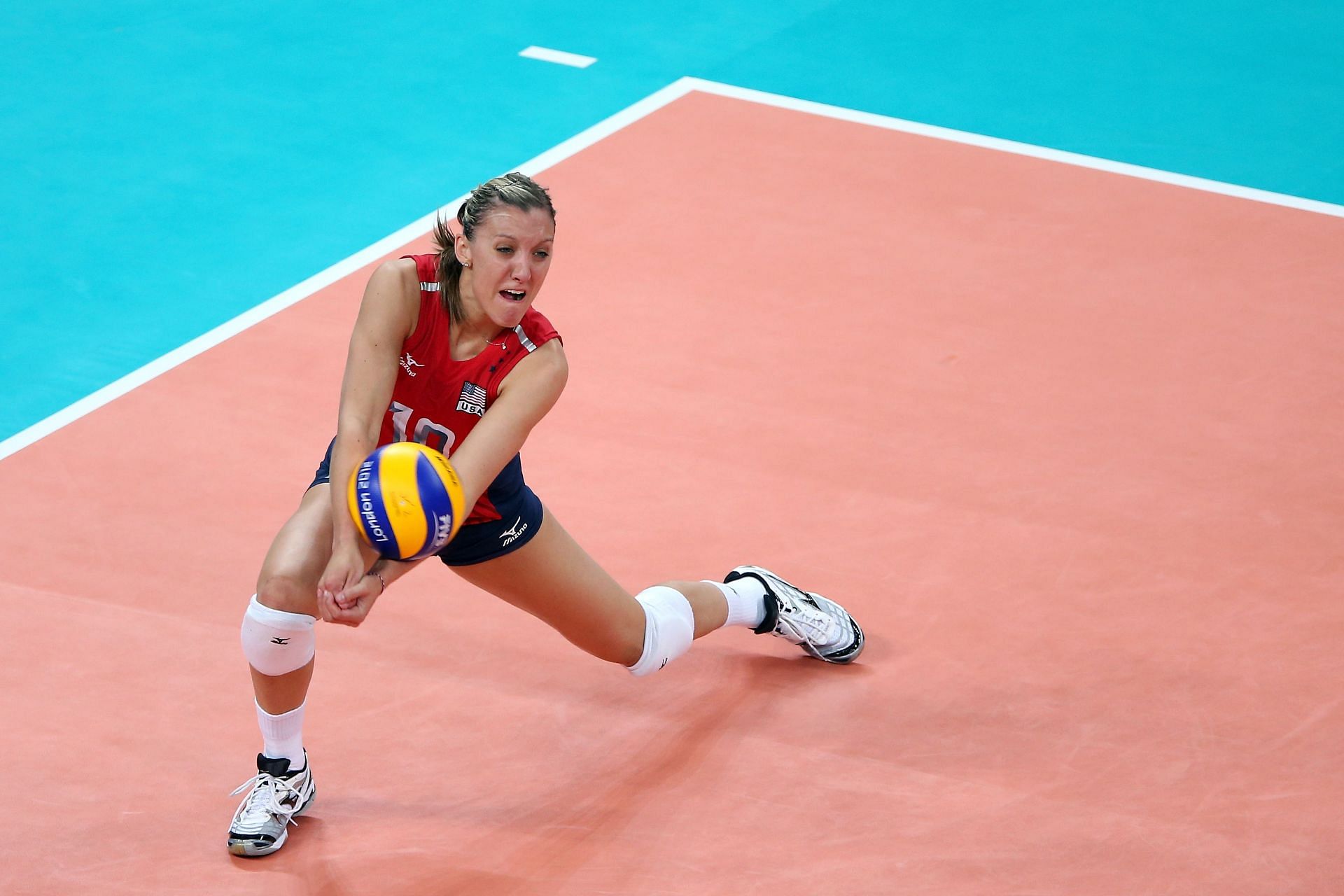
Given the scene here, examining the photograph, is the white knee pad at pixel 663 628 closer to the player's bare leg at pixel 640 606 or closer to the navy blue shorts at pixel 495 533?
the player's bare leg at pixel 640 606

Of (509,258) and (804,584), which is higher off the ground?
(509,258)

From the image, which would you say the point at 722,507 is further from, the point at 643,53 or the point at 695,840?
the point at 643,53

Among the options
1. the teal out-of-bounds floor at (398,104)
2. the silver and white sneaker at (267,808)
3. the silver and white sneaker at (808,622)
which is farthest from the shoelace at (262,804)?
the teal out-of-bounds floor at (398,104)

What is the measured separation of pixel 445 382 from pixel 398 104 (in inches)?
222

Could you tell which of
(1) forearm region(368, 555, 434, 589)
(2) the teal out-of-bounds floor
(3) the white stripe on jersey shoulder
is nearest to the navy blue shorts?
(1) forearm region(368, 555, 434, 589)

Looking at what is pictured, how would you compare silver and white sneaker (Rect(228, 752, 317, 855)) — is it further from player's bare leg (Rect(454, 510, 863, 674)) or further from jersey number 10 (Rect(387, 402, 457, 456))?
jersey number 10 (Rect(387, 402, 457, 456))

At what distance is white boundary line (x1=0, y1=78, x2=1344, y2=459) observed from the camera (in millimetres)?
6820

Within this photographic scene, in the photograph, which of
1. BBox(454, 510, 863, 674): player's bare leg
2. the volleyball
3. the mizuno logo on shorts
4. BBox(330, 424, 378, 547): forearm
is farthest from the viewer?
BBox(454, 510, 863, 674): player's bare leg

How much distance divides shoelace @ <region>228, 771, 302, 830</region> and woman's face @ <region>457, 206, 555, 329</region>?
1377 mm

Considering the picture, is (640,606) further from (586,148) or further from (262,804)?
(586,148)

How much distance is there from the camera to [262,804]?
4.37 metres

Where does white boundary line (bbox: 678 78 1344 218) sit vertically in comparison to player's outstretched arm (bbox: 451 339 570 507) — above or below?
below

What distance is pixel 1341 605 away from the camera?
562 centimetres

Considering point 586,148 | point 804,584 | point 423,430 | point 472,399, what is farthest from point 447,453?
point 586,148
